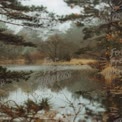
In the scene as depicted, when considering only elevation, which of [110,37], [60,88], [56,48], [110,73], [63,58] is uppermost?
[110,37]

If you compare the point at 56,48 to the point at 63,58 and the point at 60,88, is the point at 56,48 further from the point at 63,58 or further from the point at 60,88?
the point at 60,88

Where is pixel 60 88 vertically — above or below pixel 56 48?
below

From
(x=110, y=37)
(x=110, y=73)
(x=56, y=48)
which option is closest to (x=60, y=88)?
(x=56, y=48)

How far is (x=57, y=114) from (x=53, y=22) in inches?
46.5

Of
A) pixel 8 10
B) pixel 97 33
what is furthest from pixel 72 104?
pixel 8 10

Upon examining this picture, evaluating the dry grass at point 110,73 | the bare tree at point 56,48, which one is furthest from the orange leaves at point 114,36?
the bare tree at point 56,48

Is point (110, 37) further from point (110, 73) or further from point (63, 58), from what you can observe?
point (63, 58)

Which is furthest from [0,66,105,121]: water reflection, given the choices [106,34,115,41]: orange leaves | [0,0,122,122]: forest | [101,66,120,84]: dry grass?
[106,34,115,41]: orange leaves

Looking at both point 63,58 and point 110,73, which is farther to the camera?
point 110,73

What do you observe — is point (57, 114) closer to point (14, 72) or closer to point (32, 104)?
point (32, 104)

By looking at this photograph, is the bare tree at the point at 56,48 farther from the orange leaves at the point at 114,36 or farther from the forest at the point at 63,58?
the orange leaves at the point at 114,36

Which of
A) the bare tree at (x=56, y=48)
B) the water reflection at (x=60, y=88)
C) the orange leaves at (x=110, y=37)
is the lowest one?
the water reflection at (x=60, y=88)

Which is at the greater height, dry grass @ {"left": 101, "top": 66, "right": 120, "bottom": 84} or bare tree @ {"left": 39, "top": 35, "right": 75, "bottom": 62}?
bare tree @ {"left": 39, "top": 35, "right": 75, "bottom": 62}

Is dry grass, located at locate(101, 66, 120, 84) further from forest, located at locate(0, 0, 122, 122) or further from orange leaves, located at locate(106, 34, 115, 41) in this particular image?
orange leaves, located at locate(106, 34, 115, 41)
